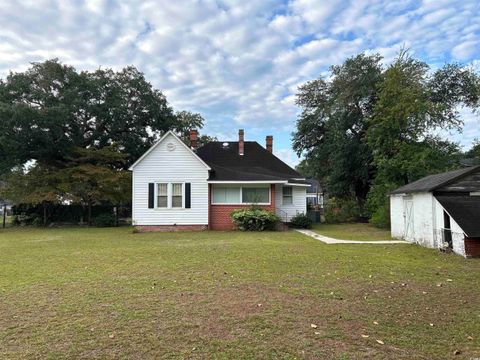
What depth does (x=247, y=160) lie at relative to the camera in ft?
84.6

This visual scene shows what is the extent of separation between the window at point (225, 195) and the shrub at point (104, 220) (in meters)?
7.48

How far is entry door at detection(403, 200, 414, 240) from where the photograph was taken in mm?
14797

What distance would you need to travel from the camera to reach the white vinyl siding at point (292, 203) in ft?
77.4

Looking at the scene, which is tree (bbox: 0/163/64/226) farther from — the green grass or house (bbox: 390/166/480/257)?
house (bbox: 390/166/480/257)

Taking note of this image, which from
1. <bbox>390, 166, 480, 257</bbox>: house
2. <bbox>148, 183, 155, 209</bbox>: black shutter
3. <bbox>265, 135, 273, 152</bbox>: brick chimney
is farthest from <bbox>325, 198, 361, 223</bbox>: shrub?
<bbox>148, 183, 155, 209</bbox>: black shutter

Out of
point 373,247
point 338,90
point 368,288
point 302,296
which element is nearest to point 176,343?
point 302,296

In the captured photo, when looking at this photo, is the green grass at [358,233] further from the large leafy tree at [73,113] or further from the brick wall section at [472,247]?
the large leafy tree at [73,113]

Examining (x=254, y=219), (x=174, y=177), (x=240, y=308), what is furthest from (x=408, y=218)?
(x=174, y=177)

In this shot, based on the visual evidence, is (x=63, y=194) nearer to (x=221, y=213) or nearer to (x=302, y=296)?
(x=221, y=213)

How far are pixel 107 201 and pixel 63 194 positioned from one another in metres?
2.91

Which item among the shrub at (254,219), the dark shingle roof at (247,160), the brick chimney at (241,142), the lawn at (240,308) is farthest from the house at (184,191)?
the lawn at (240,308)

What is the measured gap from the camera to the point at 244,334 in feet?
14.9

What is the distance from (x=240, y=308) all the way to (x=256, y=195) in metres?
16.2

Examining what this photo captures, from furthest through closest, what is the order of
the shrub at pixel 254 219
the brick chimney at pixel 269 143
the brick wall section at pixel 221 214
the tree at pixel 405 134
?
the brick chimney at pixel 269 143, the tree at pixel 405 134, the brick wall section at pixel 221 214, the shrub at pixel 254 219
